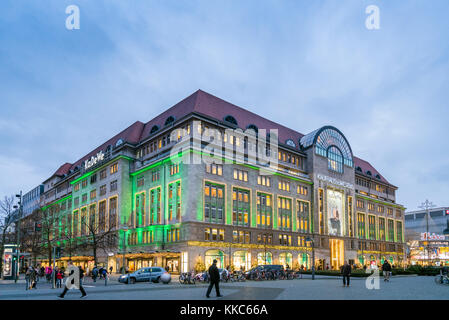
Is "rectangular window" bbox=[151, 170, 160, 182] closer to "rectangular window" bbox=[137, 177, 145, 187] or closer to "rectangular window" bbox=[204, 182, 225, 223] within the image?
"rectangular window" bbox=[137, 177, 145, 187]

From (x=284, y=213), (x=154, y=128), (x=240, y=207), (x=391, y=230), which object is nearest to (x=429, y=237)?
(x=391, y=230)

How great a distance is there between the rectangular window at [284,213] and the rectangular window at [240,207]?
8524mm

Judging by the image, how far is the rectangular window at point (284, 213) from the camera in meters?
74.6

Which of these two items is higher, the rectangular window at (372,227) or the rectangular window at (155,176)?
the rectangular window at (155,176)

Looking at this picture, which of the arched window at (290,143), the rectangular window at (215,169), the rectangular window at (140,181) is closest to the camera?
the rectangular window at (215,169)

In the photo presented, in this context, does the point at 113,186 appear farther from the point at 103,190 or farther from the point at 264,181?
the point at 264,181

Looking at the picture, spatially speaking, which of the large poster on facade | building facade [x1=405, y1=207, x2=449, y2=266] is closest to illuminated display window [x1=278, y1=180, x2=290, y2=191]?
the large poster on facade

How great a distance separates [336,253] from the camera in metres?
86.7

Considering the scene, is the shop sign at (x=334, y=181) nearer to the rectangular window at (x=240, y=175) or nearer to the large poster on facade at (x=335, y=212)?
the large poster on facade at (x=335, y=212)

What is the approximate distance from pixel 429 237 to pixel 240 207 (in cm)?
8653

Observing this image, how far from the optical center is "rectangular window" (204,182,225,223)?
62.4 m

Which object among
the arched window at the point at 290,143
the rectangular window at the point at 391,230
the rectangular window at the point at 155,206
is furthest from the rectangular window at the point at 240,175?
the rectangular window at the point at 391,230
